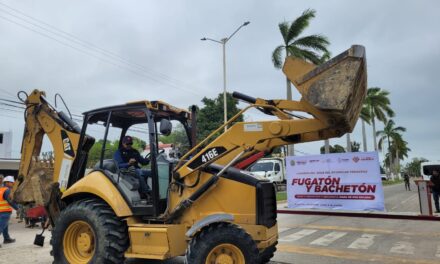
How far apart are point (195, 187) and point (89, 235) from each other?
195cm

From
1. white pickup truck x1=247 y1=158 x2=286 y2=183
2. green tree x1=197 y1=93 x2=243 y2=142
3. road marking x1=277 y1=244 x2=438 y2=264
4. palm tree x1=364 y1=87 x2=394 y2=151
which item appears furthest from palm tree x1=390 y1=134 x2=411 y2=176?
road marking x1=277 y1=244 x2=438 y2=264

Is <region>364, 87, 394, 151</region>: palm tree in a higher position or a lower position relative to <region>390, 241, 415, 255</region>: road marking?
higher

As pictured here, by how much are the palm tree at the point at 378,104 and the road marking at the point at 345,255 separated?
4174cm

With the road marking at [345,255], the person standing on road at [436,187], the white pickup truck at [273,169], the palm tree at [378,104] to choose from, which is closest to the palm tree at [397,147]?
the palm tree at [378,104]

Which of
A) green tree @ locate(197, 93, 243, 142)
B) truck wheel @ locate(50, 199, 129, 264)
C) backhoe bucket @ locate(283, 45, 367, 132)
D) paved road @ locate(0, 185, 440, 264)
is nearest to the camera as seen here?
backhoe bucket @ locate(283, 45, 367, 132)

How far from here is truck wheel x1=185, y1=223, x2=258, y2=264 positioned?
16.3 feet

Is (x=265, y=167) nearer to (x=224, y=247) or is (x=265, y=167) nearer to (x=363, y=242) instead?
(x=363, y=242)

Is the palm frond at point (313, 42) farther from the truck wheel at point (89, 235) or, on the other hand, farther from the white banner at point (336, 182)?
the truck wheel at point (89, 235)

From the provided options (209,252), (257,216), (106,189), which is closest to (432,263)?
(257,216)

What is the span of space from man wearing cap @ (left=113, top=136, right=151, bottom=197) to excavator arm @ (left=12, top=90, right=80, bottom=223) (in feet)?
3.07

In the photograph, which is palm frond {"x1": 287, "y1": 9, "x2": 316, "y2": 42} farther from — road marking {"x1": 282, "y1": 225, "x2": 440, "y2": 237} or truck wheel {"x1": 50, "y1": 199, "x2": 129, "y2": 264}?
truck wheel {"x1": 50, "y1": 199, "x2": 129, "y2": 264}

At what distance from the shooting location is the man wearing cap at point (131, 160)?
245 inches

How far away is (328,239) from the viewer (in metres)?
9.49

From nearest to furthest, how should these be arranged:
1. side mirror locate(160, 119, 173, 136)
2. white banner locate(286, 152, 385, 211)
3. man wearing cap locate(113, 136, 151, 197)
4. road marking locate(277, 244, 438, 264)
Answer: side mirror locate(160, 119, 173, 136) < man wearing cap locate(113, 136, 151, 197) < road marking locate(277, 244, 438, 264) < white banner locate(286, 152, 385, 211)
